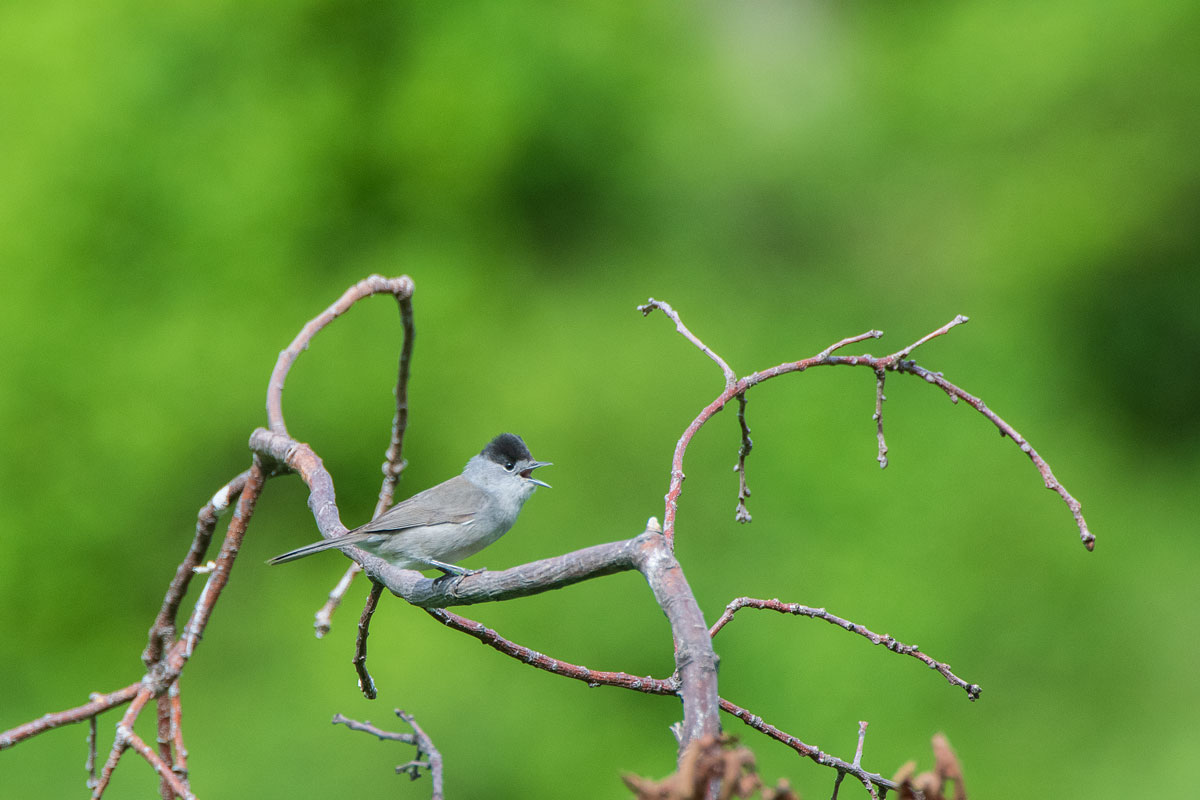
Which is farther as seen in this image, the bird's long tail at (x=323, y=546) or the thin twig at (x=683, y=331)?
the bird's long tail at (x=323, y=546)

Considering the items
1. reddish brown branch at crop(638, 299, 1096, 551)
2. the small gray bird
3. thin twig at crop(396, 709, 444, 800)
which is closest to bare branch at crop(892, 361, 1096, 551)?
reddish brown branch at crop(638, 299, 1096, 551)

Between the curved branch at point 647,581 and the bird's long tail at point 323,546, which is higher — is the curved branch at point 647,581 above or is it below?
below

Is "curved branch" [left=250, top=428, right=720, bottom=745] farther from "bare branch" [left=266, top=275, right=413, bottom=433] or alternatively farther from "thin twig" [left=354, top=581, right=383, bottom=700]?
"bare branch" [left=266, top=275, right=413, bottom=433]

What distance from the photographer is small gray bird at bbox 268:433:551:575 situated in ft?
9.69

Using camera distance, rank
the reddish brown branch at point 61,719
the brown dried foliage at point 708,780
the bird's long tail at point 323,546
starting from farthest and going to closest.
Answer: the bird's long tail at point 323,546
the reddish brown branch at point 61,719
the brown dried foliage at point 708,780

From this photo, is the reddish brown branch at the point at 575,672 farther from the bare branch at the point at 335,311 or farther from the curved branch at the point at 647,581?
the bare branch at the point at 335,311

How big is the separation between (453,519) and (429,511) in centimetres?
7

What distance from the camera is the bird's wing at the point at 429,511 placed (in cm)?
296

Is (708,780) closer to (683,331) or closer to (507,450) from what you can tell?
(683,331)

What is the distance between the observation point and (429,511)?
305cm

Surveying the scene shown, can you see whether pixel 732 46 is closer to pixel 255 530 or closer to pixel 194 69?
pixel 194 69

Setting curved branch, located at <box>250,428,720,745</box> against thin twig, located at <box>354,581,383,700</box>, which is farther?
thin twig, located at <box>354,581,383,700</box>

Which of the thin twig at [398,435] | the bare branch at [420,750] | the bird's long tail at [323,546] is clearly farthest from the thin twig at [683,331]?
the bare branch at [420,750]

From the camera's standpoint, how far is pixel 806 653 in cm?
502
